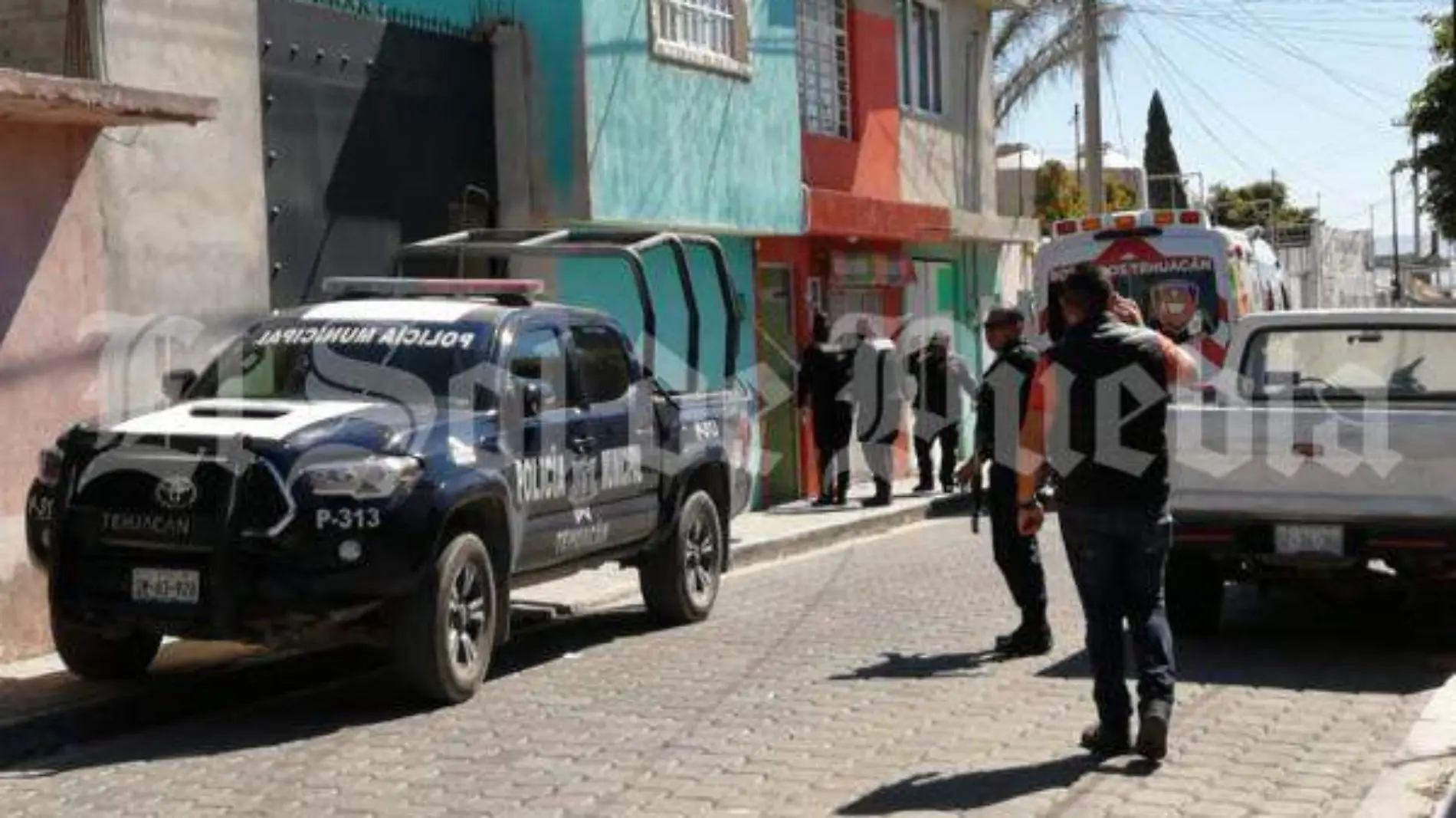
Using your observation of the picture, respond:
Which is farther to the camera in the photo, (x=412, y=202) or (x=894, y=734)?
(x=412, y=202)

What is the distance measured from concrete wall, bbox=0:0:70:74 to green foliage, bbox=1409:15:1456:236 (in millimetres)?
27004

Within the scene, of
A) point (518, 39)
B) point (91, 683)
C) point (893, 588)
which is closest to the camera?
point (91, 683)

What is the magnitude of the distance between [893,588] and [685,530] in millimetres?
2299

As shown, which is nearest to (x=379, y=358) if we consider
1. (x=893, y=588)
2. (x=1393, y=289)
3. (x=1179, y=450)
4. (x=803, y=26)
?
(x=1179, y=450)

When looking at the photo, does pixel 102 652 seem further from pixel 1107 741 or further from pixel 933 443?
pixel 933 443

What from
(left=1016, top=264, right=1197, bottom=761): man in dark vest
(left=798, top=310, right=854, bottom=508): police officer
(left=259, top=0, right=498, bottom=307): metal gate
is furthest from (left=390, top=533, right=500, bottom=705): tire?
(left=798, top=310, right=854, bottom=508): police officer

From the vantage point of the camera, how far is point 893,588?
1310 centimetres

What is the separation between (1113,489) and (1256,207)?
53327mm

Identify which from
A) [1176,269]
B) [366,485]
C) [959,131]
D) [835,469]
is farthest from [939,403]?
[366,485]

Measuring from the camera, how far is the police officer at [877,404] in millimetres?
18531

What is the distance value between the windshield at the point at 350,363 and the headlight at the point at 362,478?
A: 0.86m

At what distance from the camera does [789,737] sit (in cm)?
812

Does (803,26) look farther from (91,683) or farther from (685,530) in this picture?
(91,683)

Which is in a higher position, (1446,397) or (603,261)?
(603,261)
